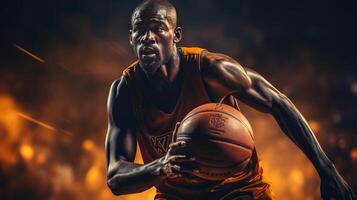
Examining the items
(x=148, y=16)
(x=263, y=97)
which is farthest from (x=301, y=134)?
(x=148, y=16)

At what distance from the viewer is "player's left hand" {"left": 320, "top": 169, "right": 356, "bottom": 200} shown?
4186 millimetres

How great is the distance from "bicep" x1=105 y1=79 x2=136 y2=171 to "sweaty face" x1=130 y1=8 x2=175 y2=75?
27cm

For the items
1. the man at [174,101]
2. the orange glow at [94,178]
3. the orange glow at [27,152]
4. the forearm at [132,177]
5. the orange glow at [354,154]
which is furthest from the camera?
the orange glow at [94,178]

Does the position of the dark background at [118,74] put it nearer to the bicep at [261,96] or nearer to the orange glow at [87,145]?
the orange glow at [87,145]

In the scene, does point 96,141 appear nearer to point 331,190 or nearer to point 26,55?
point 26,55

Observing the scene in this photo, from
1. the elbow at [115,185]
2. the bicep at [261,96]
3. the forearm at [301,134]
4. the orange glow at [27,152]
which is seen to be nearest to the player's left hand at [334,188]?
the forearm at [301,134]

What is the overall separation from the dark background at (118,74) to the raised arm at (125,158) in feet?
7.39

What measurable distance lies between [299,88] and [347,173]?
1.08 meters

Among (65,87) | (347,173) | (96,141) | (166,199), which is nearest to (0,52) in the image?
(65,87)

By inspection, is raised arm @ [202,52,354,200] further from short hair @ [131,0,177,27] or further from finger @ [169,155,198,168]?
finger @ [169,155,198,168]

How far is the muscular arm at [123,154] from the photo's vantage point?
13.2 ft

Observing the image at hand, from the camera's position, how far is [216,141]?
154 inches

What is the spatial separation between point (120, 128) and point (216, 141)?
2.80 ft

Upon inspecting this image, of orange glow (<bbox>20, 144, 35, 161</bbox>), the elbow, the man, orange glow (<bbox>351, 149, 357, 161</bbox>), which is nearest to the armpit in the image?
the man
